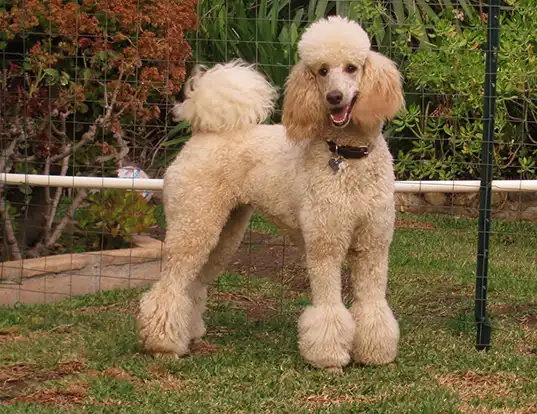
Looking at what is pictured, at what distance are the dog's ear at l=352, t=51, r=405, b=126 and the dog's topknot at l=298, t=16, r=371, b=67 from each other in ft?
0.24

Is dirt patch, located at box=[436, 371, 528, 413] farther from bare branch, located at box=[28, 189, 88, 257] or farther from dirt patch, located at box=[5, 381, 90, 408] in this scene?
bare branch, located at box=[28, 189, 88, 257]

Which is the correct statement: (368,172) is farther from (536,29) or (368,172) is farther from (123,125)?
(536,29)

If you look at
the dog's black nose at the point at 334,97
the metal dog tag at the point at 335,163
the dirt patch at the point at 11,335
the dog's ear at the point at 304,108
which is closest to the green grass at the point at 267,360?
the dirt patch at the point at 11,335

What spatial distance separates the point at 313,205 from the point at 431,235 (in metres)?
3.74

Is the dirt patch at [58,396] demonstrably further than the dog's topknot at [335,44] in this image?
No

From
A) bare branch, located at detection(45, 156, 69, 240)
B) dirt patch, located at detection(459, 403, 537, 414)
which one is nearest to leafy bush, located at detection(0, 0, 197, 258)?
bare branch, located at detection(45, 156, 69, 240)

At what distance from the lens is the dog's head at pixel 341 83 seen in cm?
548

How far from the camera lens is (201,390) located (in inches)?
213

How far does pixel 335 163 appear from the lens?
5.61 m

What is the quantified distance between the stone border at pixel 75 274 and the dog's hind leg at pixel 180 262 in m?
1.35

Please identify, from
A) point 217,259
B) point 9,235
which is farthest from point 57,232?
point 217,259

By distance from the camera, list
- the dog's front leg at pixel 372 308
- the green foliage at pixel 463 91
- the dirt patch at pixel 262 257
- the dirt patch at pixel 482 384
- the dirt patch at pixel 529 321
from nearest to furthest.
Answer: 1. the dirt patch at pixel 482 384
2. the dog's front leg at pixel 372 308
3. the dirt patch at pixel 529 321
4. the dirt patch at pixel 262 257
5. the green foliage at pixel 463 91

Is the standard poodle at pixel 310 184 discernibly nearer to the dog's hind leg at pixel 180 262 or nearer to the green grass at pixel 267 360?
the dog's hind leg at pixel 180 262

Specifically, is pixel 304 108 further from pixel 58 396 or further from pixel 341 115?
pixel 58 396
